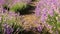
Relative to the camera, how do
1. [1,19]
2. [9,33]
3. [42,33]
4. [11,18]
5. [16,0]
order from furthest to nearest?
[16,0] < [42,33] < [11,18] < [1,19] < [9,33]

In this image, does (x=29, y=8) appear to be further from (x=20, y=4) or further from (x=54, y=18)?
(x=54, y=18)

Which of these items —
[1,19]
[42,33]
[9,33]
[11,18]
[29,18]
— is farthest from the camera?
[29,18]

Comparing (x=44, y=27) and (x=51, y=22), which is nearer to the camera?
(x=51, y=22)

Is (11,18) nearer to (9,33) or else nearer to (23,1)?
(9,33)

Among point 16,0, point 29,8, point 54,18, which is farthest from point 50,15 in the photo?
point 29,8

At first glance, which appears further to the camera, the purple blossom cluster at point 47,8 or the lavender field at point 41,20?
the purple blossom cluster at point 47,8

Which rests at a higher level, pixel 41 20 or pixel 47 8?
pixel 47 8

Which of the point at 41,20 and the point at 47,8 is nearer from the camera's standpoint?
the point at 47,8

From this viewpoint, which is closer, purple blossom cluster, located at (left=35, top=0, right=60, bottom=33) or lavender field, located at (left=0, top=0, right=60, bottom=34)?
lavender field, located at (left=0, top=0, right=60, bottom=34)

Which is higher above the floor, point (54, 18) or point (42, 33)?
point (54, 18)
